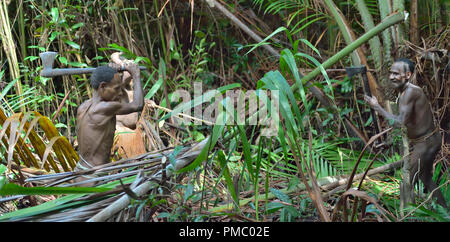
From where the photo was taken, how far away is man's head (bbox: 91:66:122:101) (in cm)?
329

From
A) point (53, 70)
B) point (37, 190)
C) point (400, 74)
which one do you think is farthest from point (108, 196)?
point (400, 74)

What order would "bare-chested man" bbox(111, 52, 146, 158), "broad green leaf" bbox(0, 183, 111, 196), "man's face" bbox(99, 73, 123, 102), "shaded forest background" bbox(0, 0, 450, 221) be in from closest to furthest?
"broad green leaf" bbox(0, 183, 111, 196), "shaded forest background" bbox(0, 0, 450, 221), "man's face" bbox(99, 73, 123, 102), "bare-chested man" bbox(111, 52, 146, 158)

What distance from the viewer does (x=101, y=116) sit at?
3293 mm

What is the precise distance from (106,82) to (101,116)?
0.68 ft

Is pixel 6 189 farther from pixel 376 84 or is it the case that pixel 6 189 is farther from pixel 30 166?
pixel 376 84

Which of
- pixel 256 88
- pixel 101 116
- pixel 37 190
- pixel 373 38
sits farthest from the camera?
pixel 373 38

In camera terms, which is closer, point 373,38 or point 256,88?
point 256,88

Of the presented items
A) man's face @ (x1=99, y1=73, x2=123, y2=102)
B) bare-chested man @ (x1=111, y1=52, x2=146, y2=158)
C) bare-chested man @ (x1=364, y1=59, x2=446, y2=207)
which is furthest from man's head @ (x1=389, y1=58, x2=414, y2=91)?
bare-chested man @ (x1=111, y1=52, x2=146, y2=158)

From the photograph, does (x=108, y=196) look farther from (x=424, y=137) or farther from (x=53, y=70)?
(x=424, y=137)

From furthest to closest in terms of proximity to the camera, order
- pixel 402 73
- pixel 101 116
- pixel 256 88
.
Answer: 1. pixel 402 73
2. pixel 101 116
3. pixel 256 88

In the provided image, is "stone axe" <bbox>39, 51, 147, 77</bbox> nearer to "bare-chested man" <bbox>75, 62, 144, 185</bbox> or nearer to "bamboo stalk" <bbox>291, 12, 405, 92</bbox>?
"bare-chested man" <bbox>75, 62, 144, 185</bbox>

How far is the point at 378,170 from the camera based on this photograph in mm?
3588
